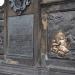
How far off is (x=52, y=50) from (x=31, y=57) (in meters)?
0.98

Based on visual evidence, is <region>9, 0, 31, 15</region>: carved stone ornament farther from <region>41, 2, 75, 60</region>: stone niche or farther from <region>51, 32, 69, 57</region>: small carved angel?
<region>51, 32, 69, 57</region>: small carved angel

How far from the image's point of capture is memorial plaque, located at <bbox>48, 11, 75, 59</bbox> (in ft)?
29.1

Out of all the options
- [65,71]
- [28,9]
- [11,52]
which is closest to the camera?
[65,71]

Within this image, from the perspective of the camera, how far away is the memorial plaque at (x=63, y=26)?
887 cm

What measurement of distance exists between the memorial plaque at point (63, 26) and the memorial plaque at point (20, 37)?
89cm

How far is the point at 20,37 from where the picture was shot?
10688 millimetres

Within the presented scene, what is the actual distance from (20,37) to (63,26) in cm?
211

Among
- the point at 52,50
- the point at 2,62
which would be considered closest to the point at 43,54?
the point at 52,50

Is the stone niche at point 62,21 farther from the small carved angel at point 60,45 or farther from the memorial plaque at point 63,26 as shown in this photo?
the small carved angel at point 60,45

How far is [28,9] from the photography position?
10375 mm

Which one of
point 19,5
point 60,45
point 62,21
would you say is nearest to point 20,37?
point 19,5

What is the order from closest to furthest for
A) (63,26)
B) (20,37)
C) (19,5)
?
(63,26) → (20,37) → (19,5)

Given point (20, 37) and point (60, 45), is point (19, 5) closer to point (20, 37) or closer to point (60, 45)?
point (20, 37)

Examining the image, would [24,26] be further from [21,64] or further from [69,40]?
[69,40]
